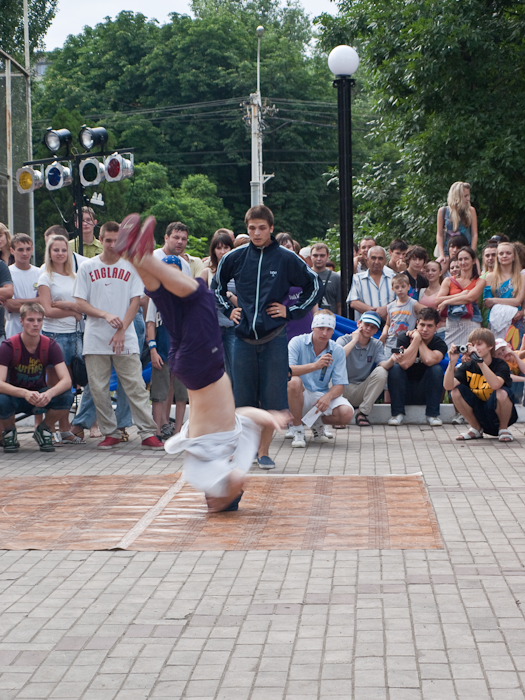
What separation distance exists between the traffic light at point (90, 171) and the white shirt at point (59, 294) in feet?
15.1

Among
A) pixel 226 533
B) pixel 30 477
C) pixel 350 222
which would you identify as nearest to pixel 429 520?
pixel 226 533

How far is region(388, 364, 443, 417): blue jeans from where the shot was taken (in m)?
10.9

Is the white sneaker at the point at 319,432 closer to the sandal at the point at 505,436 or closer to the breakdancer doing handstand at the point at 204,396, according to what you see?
the sandal at the point at 505,436

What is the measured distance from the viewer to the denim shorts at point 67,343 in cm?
1002

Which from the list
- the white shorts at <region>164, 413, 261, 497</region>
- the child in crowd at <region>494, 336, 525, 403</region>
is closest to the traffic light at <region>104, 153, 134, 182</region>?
the child in crowd at <region>494, 336, 525, 403</region>

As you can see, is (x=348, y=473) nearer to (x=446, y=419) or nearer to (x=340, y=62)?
(x=446, y=419)

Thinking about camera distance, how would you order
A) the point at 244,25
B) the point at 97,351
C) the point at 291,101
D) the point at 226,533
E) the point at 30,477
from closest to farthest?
the point at 226,533 → the point at 30,477 → the point at 97,351 → the point at 291,101 → the point at 244,25

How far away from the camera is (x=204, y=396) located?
20.3ft

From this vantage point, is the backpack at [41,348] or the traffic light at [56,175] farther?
the traffic light at [56,175]

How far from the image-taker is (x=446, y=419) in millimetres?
11266

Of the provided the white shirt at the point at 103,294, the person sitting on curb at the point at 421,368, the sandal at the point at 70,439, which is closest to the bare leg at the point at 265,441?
the white shirt at the point at 103,294

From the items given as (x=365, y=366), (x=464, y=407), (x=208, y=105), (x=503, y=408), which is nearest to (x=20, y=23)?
(x=208, y=105)

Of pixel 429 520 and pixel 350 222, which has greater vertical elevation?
pixel 350 222

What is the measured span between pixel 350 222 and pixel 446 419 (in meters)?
3.02
